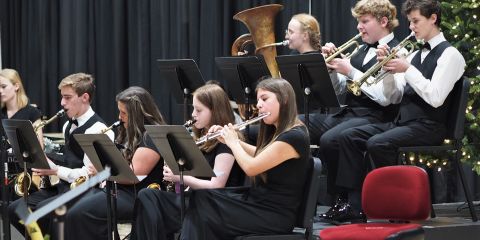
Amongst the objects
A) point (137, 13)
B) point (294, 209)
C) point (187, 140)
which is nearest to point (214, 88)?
point (187, 140)

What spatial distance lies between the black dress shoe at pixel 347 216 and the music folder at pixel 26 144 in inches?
76.8

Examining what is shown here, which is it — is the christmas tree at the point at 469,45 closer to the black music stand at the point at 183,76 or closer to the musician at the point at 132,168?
the black music stand at the point at 183,76

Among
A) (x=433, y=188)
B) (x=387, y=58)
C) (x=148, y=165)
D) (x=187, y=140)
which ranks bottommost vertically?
(x=433, y=188)

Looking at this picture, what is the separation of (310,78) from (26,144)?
75.8 inches

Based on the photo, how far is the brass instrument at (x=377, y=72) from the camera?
5.88 meters

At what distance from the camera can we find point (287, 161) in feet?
16.1

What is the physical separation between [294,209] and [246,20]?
2716 millimetres

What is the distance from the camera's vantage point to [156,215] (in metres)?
5.53

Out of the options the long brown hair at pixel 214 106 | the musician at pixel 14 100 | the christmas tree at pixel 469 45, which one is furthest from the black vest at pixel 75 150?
the christmas tree at pixel 469 45

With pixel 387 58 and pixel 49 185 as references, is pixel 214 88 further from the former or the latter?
pixel 49 185

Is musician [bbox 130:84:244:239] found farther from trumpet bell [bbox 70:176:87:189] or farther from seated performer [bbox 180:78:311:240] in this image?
trumpet bell [bbox 70:176:87:189]

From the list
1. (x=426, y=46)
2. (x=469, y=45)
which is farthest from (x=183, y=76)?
(x=469, y=45)

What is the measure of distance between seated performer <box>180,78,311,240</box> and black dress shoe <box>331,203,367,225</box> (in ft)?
3.49

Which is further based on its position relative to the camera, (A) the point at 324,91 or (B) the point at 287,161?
(A) the point at 324,91
